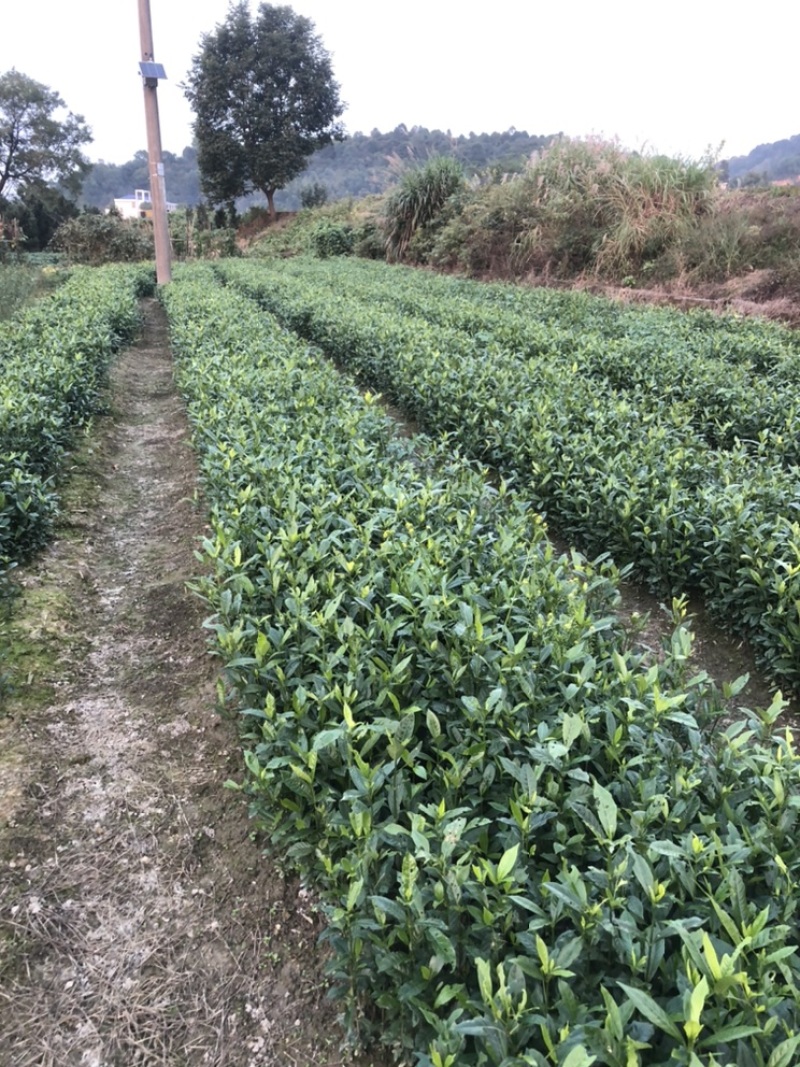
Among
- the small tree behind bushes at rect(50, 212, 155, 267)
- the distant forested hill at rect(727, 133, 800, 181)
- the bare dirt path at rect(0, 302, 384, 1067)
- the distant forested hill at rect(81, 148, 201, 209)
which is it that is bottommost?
the bare dirt path at rect(0, 302, 384, 1067)

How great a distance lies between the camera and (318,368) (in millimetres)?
5395

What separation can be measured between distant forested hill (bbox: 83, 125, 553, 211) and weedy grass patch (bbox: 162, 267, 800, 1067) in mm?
16200

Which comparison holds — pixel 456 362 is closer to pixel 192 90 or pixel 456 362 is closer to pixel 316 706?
pixel 316 706

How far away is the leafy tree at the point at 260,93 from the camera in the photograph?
30938 mm

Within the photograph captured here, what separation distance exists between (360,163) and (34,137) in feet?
84.2

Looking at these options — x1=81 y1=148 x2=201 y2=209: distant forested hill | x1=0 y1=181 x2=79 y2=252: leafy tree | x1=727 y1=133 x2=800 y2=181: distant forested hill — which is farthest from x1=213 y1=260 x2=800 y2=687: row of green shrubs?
x1=81 y1=148 x2=201 y2=209: distant forested hill

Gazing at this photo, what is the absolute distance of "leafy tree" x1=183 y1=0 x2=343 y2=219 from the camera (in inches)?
1218

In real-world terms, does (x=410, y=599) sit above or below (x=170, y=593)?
above

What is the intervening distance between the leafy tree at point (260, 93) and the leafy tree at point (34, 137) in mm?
11107

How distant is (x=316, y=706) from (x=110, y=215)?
31864 mm

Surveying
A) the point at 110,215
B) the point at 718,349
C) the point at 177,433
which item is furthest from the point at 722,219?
the point at 110,215

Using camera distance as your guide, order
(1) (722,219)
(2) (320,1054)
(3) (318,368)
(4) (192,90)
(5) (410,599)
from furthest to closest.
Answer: (4) (192,90) < (1) (722,219) < (3) (318,368) < (5) (410,599) < (2) (320,1054)

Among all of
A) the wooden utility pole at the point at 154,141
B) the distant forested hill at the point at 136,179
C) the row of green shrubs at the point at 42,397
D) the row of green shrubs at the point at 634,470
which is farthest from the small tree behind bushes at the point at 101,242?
the distant forested hill at the point at 136,179

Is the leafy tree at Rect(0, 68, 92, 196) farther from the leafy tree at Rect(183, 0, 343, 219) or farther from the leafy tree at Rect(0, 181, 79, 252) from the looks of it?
the leafy tree at Rect(183, 0, 343, 219)
